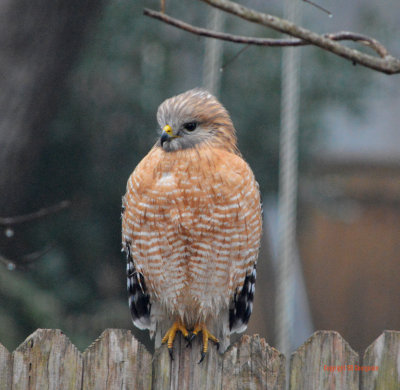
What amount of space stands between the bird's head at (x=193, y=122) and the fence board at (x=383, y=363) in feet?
3.48

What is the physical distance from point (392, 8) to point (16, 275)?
361 centimetres

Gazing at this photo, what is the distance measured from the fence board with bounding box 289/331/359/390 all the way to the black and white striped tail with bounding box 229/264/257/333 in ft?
2.04

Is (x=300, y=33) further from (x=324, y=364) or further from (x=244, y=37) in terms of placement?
(x=324, y=364)

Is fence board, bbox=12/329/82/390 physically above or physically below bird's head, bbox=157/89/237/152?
below

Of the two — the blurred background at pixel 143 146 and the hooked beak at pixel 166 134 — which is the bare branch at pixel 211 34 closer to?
the hooked beak at pixel 166 134

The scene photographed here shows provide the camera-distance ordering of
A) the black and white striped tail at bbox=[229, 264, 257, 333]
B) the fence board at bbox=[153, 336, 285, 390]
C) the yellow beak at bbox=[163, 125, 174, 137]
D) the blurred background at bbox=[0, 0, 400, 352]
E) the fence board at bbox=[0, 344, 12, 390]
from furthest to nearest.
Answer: the blurred background at bbox=[0, 0, 400, 352] < the black and white striped tail at bbox=[229, 264, 257, 333] < the yellow beak at bbox=[163, 125, 174, 137] < the fence board at bbox=[153, 336, 285, 390] < the fence board at bbox=[0, 344, 12, 390]

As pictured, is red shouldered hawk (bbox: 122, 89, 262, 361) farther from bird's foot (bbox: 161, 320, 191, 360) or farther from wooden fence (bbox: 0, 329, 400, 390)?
wooden fence (bbox: 0, 329, 400, 390)

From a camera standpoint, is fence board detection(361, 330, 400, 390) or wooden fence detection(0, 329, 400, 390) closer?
wooden fence detection(0, 329, 400, 390)

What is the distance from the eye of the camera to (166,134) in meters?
2.88

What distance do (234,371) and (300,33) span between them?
120cm

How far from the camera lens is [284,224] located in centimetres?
393

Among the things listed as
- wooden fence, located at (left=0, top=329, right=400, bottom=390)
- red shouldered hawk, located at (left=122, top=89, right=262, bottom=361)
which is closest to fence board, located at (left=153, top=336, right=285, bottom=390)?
wooden fence, located at (left=0, top=329, right=400, bottom=390)

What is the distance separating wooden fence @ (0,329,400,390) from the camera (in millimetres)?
2338

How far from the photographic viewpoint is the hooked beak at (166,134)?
2.87 meters
